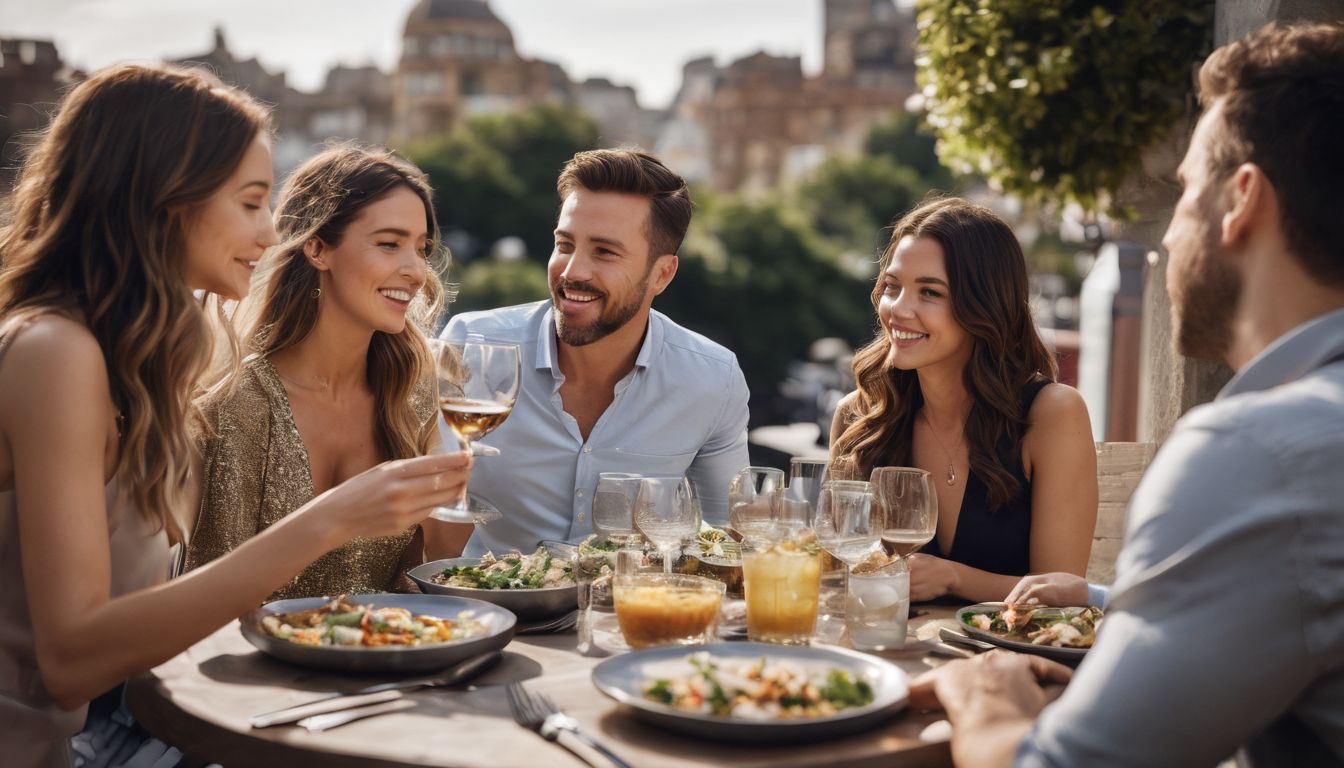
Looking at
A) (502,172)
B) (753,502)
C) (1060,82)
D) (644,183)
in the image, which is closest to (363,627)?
(753,502)

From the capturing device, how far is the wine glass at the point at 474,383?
7.36 feet

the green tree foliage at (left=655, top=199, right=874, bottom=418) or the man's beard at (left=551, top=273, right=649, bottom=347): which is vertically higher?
the man's beard at (left=551, top=273, right=649, bottom=347)

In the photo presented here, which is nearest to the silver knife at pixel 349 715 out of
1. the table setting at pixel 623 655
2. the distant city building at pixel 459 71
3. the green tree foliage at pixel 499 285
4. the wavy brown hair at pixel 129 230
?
the table setting at pixel 623 655

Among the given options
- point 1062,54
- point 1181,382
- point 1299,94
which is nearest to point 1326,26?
point 1299,94

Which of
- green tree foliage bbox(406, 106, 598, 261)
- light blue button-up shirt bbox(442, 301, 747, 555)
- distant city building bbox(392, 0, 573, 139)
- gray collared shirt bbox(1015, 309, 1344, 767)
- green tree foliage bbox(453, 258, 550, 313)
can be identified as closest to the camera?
gray collared shirt bbox(1015, 309, 1344, 767)

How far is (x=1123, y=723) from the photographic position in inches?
58.7

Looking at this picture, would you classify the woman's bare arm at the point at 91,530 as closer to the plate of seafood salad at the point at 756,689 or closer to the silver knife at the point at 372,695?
the silver knife at the point at 372,695

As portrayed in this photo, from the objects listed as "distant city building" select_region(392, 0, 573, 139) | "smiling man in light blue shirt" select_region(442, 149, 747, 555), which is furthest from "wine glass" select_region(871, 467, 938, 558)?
"distant city building" select_region(392, 0, 573, 139)

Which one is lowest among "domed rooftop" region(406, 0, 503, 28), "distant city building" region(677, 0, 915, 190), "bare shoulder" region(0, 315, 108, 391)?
"bare shoulder" region(0, 315, 108, 391)

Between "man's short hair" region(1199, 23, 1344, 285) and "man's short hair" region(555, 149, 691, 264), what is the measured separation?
8.07ft

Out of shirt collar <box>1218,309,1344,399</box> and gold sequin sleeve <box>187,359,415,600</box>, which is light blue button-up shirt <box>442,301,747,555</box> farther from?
shirt collar <box>1218,309,1344,399</box>

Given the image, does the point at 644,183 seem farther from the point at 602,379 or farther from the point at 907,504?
the point at 907,504

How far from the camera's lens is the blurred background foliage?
56844 millimetres

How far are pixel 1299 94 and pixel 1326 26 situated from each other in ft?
0.52
